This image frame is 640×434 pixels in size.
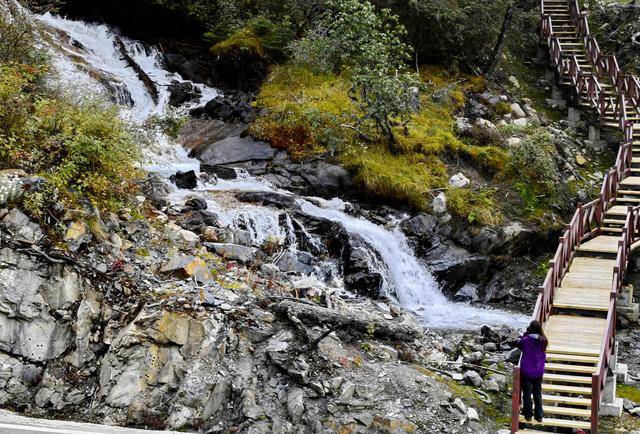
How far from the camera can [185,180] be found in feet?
63.2

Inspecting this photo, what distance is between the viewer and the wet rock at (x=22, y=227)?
12.6 meters

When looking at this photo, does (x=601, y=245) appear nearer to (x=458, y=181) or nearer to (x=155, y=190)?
(x=458, y=181)

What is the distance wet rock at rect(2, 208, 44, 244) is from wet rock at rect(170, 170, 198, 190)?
656cm

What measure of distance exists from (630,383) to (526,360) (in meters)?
4.85

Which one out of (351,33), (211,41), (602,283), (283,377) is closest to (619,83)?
(351,33)

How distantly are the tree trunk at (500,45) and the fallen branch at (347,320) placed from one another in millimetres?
14429

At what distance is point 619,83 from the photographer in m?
24.4

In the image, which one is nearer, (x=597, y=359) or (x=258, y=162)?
(x=597, y=359)

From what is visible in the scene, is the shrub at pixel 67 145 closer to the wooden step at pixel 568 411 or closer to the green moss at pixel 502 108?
the wooden step at pixel 568 411

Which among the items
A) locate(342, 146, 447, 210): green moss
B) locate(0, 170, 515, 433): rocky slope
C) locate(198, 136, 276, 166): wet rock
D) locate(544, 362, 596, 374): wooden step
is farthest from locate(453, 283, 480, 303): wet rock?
locate(198, 136, 276, 166): wet rock

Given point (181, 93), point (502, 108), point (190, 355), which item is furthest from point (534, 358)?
point (181, 93)

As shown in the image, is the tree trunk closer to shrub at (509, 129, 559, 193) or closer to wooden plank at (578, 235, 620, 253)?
shrub at (509, 129, 559, 193)

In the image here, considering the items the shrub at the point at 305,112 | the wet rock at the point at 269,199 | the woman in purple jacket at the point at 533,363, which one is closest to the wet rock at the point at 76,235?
the wet rock at the point at 269,199

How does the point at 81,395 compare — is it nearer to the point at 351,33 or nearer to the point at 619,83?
the point at 351,33
